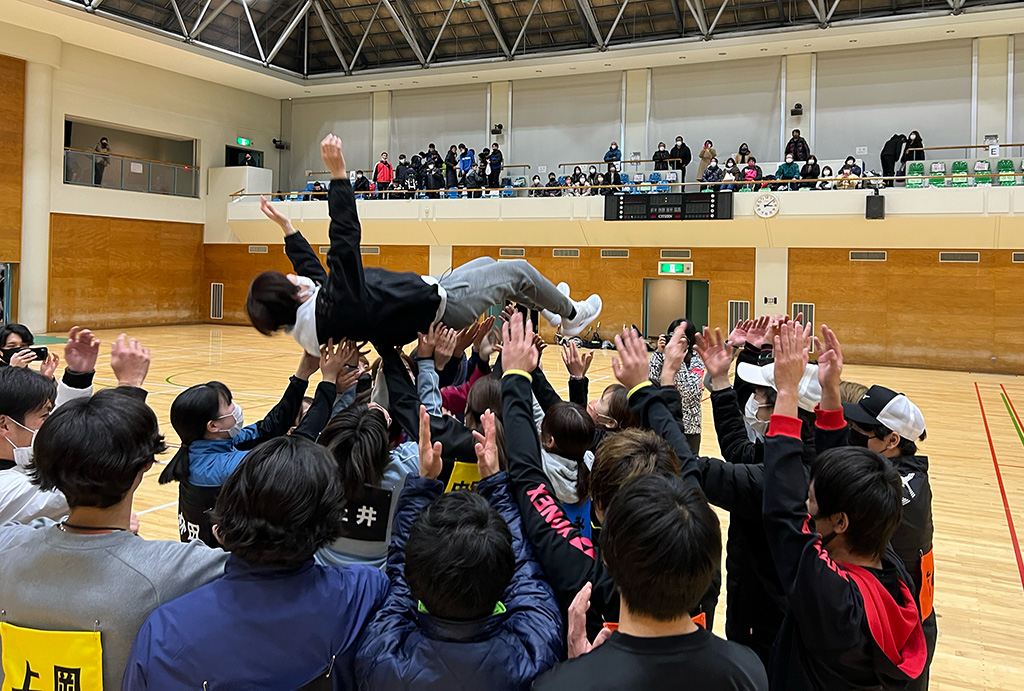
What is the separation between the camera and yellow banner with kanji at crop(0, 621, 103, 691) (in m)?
1.68

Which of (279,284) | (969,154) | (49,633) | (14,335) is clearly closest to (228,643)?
(49,633)

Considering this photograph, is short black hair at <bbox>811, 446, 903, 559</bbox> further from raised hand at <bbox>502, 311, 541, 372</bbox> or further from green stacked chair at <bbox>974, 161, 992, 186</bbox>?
green stacked chair at <bbox>974, 161, 992, 186</bbox>

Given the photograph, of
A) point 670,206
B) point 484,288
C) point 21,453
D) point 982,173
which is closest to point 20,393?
point 21,453

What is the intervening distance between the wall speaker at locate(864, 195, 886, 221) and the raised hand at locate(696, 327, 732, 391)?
49.2 ft

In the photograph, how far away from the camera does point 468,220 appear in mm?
20281

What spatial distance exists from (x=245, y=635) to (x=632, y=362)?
1.53 metres

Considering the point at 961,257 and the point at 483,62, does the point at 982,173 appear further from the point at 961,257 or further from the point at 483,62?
the point at 483,62

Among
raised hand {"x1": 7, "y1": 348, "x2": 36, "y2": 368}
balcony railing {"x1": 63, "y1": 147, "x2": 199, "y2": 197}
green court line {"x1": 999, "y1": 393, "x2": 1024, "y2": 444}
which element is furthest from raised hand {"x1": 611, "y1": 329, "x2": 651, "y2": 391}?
balcony railing {"x1": 63, "y1": 147, "x2": 199, "y2": 197}

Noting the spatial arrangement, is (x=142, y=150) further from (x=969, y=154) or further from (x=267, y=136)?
(x=969, y=154)

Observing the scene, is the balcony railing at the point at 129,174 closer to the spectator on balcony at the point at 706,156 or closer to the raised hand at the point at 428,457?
the spectator on balcony at the point at 706,156

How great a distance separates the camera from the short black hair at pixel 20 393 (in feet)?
9.15

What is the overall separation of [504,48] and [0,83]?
12.7 metres

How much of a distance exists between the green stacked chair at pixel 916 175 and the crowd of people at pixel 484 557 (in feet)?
50.4

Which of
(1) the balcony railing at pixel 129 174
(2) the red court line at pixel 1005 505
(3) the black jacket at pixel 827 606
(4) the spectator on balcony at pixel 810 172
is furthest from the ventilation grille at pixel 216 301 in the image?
(3) the black jacket at pixel 827 606
